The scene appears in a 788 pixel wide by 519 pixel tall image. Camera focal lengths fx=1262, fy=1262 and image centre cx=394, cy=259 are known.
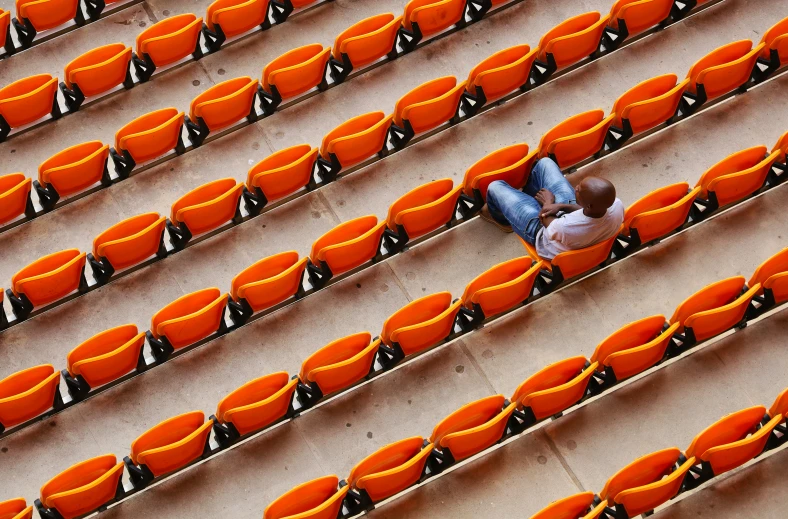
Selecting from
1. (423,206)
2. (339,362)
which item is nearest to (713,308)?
(423,206)

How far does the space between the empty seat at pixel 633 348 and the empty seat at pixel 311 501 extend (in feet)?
4.26

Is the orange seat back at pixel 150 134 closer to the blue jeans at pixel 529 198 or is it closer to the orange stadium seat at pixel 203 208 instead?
the orange stadium seat at pixel 203 208

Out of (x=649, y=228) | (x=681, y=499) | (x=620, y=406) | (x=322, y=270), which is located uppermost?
(x=322, y=270)

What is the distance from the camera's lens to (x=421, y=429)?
5.64 meters

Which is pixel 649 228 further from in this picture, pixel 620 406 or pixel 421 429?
pixel 421 429

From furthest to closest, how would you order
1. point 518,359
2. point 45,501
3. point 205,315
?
point 518,359, point 205,315, point 45,501

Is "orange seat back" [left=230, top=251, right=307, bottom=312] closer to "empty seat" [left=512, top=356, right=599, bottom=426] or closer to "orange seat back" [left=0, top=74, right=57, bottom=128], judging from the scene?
"empty seat" [left=512, top=356, right=599, bottom=426]

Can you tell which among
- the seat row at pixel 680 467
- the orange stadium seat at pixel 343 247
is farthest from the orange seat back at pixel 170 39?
the seat row at pixel 680 467

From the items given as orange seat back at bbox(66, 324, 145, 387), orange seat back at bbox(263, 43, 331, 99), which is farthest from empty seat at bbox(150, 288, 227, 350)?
orange seat back at bbox(263, 43, 331, 99)

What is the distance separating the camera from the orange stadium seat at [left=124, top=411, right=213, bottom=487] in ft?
16.8

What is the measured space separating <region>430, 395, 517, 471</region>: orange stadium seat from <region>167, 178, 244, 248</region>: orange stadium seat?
1.48 metres

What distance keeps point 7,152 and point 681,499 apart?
12.0 ft

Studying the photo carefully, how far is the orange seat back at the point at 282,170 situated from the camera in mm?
5945

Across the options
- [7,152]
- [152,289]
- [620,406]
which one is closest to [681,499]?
[620,406]
